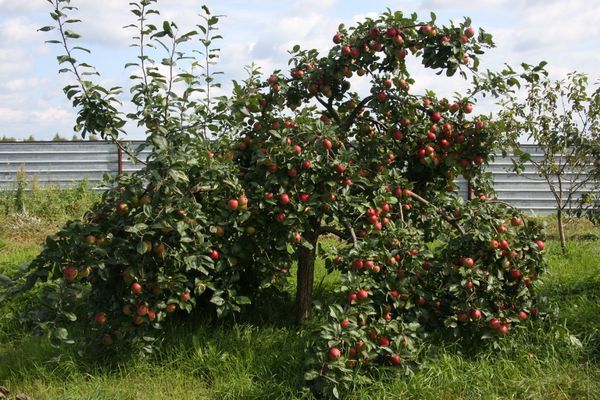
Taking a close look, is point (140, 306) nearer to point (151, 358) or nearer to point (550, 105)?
point (151, 358)

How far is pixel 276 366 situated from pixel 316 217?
34.5 inches

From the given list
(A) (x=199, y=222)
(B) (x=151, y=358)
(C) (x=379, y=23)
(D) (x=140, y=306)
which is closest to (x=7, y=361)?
(B) (x=151, y=358)

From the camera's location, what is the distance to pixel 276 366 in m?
3.78

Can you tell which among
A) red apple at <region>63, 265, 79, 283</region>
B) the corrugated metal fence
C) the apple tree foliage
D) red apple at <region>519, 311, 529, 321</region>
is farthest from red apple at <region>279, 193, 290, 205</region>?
the corrugated metal fence

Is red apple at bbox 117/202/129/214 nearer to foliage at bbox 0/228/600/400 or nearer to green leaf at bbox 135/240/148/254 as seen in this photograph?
green leaf at bbox 135/240/148/254

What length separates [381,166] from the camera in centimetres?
426

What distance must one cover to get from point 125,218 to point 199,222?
0.39 m

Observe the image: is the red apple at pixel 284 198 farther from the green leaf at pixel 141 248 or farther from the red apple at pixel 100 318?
the red apple at pixel 100 318

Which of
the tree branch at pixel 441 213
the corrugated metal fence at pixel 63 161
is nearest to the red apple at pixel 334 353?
the tree branch at pixel 441 213

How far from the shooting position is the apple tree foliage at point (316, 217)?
11.3ft

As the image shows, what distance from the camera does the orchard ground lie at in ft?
11.5

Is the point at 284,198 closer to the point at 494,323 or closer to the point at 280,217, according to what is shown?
the point at 280,217

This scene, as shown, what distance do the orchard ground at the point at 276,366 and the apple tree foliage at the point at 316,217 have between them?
0.14 metres

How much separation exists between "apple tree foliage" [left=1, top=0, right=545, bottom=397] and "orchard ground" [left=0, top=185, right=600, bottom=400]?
141 mm
